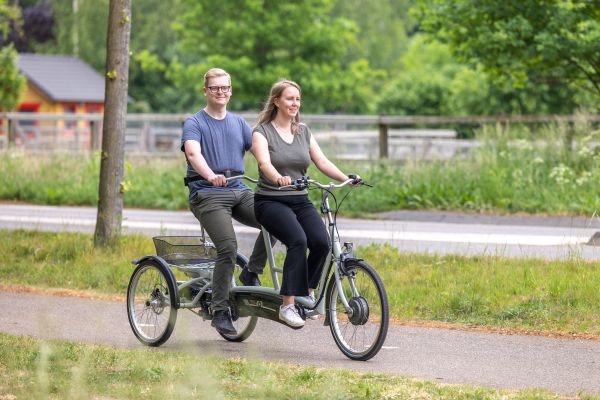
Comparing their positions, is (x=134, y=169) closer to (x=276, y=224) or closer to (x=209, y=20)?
(x=276, y=224)

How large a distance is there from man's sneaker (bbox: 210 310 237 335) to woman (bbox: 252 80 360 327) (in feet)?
1.74

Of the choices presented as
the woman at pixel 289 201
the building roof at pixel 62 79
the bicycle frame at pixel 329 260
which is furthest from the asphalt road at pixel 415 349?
the building roof at pixel 62 79

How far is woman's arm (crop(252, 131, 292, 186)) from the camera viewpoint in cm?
815

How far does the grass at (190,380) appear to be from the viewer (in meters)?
6.54

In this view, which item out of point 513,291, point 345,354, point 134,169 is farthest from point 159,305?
point 134,169

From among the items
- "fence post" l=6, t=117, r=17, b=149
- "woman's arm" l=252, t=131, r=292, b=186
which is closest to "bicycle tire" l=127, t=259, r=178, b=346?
"woman's arm" l=252, t=131, r=292, b=186

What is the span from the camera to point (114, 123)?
13125mm

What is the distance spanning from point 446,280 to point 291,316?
2831mm

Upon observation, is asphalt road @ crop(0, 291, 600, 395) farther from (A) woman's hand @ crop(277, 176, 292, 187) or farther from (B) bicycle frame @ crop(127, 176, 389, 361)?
(A) woman's hand @ crop(277, 176, 292, 187)

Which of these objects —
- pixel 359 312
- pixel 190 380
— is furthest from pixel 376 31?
pixel 190 380

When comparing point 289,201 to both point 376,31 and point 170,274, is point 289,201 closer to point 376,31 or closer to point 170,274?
point 170,274

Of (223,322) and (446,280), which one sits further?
(446,280)

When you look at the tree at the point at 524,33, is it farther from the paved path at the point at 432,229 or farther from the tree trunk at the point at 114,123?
the tree trunk at the point at 114,123

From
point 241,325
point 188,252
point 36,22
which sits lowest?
point 241,325
